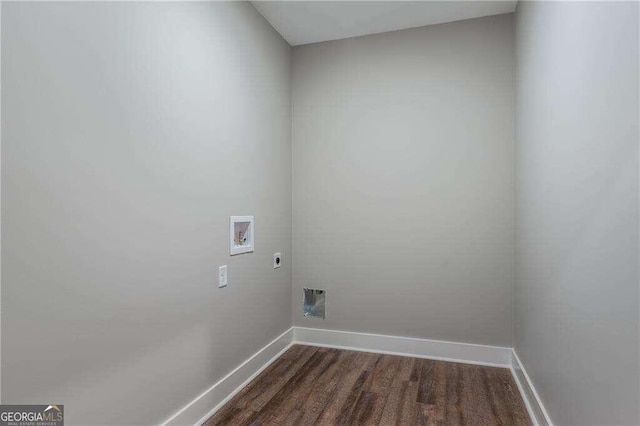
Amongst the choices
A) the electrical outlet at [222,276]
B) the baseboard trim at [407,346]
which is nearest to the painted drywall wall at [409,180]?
the baseboard trim at [407,346]

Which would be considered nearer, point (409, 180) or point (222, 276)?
point (222, 276)

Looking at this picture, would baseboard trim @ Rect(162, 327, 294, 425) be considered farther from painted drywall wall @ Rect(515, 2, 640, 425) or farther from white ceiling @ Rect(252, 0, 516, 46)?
white ceiling @ Rect(252, 0, 516, 46)

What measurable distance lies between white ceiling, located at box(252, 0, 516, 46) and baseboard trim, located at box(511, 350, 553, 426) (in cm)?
245

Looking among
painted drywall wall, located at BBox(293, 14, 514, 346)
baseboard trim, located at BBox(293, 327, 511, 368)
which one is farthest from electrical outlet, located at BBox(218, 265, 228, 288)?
baseboard trim, located at BBox(293, 327, 511, 368)

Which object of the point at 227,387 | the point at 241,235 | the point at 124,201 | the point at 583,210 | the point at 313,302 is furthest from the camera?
the point at 313,302

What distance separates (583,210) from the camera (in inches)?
51.8

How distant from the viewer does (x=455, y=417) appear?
1983 mm

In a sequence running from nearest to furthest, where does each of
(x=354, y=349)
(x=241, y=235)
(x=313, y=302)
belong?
1. (x=241, y=235)
2. (x=354, y=349)
3. (x=313, y=302)

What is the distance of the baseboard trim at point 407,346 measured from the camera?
2648mm

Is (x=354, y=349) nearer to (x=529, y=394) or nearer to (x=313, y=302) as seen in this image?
(x=313, y=302)

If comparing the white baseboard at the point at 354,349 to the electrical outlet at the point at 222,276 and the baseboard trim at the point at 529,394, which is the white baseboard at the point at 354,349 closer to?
the baseboard trim at the point at 529,394

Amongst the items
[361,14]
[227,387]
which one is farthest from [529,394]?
[361,14]

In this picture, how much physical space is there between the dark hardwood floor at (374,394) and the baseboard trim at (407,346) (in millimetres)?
71

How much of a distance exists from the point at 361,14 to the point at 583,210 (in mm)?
2050
